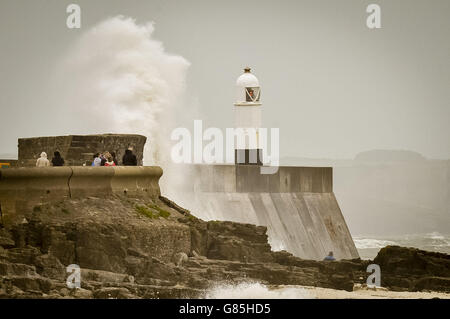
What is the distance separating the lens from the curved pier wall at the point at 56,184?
2278 centimetres

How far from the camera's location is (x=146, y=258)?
22438 mm

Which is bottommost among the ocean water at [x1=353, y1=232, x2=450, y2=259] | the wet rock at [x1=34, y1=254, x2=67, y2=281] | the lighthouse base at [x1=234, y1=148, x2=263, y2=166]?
the ocean water at [x1=353, y1=232, x2=450, y2=259]

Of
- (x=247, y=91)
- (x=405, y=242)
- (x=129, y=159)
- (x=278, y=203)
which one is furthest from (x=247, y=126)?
(x=405, y=242)

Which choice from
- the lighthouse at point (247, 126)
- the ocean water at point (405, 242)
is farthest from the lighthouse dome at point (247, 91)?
the ocean water at point (405, 242)

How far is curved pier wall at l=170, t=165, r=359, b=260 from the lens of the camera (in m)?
31.4

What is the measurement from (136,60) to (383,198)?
1422 inches

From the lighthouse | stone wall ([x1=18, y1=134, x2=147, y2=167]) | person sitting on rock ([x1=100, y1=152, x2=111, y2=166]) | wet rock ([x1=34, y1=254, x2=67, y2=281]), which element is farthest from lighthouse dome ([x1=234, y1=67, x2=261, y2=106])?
wet rock ([x1=34, y1=254, x2=67, y2=281])

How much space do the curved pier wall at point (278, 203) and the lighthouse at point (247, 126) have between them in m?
0.82

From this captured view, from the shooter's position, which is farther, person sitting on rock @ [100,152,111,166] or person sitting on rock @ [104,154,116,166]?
person sitting on rock @ [100,152,111,166]

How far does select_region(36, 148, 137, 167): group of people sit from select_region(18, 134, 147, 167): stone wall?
0.49m

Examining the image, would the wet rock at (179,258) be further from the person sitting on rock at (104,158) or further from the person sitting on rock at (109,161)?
the person sitting on rock at (104,158)

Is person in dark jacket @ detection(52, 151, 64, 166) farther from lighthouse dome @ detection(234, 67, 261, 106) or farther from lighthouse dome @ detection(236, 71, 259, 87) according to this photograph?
lighthouse dome @ detection(236, 71, 259, 87)

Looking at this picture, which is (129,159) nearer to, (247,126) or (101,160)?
(101,160)

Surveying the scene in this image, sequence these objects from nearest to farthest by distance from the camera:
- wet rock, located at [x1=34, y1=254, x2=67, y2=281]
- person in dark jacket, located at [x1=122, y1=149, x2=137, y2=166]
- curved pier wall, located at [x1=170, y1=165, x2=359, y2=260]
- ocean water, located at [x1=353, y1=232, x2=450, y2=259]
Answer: wet rock, located at [x1=34, y1=254, x2=67, y2=281] < person in dark jacket, located at [x1=122, y1=149, x2=137, y2=166] < curved pier wall, located at [x1=170, y1=165, x2=359, y2=260] < ocean water, located at [x1=353, y1=232, x2=450, y2=259]
